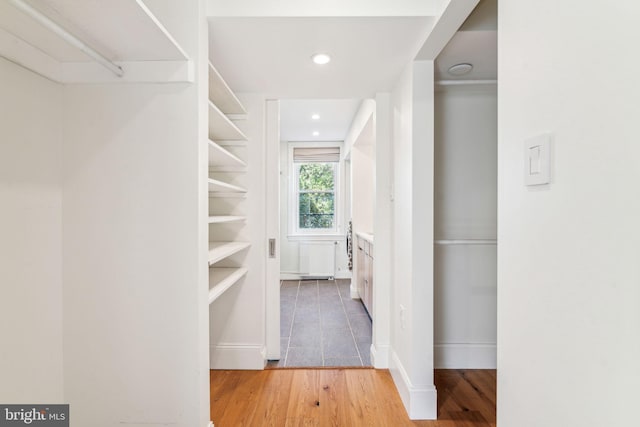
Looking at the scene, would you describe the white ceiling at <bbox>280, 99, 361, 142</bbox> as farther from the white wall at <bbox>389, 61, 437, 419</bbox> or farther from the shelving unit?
the white wall at <bbox>389, 61, 437, 419</bbox>

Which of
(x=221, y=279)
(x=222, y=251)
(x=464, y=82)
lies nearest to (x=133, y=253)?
(x=222, y=251)

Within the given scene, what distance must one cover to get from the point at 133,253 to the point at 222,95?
1.17m

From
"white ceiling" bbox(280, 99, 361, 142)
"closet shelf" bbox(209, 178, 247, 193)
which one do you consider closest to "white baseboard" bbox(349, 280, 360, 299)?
"white ceiling" bbox(280, 99, 361, 142)

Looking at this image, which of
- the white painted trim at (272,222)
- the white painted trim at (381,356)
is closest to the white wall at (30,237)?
the white painted trim at (272,222)

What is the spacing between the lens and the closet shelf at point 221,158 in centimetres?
176

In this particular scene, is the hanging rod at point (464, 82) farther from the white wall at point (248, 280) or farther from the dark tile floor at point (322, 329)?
the dark tile floor at point (322, 329)

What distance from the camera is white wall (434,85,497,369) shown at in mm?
2459

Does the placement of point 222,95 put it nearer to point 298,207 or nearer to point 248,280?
point 248,280
